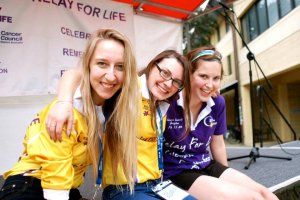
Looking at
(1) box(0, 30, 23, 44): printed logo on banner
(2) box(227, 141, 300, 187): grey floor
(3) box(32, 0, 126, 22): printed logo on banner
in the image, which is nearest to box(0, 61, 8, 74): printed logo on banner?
(1) box(0, 30, 23, 44): printed logo on banner

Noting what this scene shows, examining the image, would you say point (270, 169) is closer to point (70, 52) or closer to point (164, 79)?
point (164, 79)

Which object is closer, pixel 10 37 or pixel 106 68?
pixel 106 68

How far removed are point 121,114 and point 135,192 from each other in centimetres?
43

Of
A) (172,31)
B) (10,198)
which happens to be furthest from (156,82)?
(172,31)

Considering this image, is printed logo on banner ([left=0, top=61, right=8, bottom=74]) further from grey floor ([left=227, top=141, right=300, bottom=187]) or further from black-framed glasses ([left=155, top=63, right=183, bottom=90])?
grey floor ([left=227, top=141, right=300, bottom=187])

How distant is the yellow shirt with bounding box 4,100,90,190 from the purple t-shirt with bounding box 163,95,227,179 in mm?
623

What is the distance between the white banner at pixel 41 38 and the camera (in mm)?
2355

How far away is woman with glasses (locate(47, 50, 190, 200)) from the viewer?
1.44 meters

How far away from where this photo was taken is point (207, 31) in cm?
1388

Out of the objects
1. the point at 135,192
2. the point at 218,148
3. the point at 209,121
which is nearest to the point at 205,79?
the point at 209,121

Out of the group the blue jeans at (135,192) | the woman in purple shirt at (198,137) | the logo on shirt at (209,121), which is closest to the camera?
the blue jeans at (135,192)

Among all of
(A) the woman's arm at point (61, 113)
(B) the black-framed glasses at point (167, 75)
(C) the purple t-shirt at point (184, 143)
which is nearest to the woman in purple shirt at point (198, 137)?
(C) the purple t-shirt at point (184, 143)

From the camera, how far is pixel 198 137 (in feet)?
5.93

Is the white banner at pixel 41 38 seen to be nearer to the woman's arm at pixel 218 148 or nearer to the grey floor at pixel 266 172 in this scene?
the grey floor at pixel 266 172
